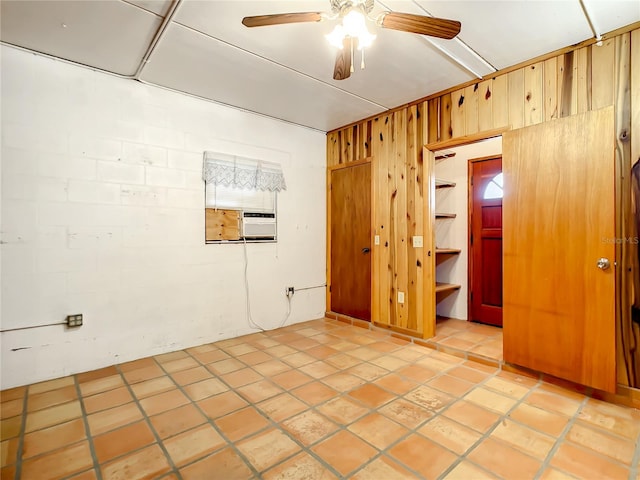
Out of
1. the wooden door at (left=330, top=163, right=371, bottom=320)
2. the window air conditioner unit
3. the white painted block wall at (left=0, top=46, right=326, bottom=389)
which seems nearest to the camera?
the white painted block wall at (left=0, top=46, right=326, bottom=389)

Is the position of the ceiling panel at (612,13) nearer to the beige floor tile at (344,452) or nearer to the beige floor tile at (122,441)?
the beige floor tile at (344,452)

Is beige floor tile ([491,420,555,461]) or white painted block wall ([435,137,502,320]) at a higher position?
white painted block wall ([435,137,502,320])

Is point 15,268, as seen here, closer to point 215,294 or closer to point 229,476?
point 215,294

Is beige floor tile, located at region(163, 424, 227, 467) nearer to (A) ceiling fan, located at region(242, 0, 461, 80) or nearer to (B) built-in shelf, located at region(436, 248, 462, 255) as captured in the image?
(A) ceiling fan, located at region(242, 0, 461, 80)

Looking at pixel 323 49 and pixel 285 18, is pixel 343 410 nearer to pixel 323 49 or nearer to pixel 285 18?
pixel 285 18

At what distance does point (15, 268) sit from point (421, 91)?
3.76 m

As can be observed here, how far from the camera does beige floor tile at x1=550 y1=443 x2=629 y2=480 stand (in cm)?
150

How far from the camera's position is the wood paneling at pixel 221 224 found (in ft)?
10.8

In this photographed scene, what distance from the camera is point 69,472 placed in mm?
1529

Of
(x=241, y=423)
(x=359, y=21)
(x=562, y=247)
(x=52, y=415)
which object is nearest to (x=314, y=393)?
(x=241, y=423)

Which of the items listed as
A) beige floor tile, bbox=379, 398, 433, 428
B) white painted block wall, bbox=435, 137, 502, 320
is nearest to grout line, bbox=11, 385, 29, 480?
beige floor tile, bbox=379, 398, 433, 428

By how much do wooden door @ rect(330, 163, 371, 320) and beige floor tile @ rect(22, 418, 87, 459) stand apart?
9.44 feet

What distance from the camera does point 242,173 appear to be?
3.53 metres

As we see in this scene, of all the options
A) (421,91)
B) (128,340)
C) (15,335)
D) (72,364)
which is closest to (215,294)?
(128,340)
